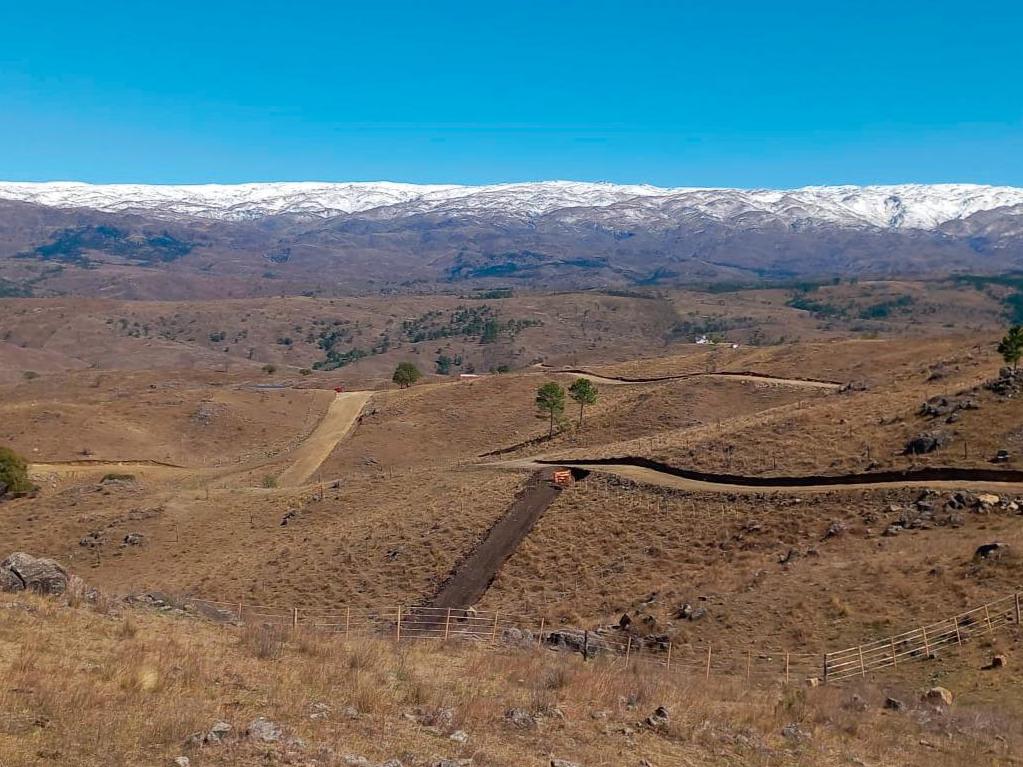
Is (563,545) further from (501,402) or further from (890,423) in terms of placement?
(501,402)

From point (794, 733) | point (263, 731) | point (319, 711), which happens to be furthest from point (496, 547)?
point (263, 731)

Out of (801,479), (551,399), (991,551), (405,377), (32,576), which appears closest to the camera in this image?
(32,576)

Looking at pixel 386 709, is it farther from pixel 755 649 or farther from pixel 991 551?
pixel 991 551

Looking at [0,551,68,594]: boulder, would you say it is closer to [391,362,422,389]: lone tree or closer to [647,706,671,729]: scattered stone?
[647,706,671,729]: scattered stone

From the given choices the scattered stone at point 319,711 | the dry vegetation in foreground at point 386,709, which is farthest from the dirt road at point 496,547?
the scattered stone at point 319,711

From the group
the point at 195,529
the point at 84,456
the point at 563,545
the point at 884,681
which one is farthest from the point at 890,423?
the point at 84,456

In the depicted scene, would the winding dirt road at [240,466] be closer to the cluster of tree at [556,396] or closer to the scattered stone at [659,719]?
the cluster of tree at [556,396]
